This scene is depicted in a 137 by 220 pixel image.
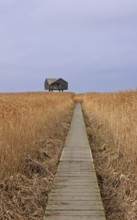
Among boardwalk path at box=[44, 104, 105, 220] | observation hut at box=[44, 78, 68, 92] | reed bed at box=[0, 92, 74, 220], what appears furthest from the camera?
observation hut at box=[44, 78, 68, 92]

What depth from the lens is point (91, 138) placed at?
35.9 ft

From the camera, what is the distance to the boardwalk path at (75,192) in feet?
14.0

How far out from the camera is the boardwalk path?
4271 mm

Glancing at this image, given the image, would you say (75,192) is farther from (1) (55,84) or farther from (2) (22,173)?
(1) (55,84)

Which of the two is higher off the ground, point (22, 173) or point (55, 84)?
point (55, 84)

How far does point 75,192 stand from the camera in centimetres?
505

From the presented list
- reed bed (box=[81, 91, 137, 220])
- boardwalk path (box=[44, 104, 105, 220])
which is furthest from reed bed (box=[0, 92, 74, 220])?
reed bed (box=[81, 91, 137, 220])

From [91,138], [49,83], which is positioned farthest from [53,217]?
[49,83]

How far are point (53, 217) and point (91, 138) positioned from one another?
682 centimetres

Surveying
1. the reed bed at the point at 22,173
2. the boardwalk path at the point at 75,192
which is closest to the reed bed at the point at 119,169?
the boardwalk path at the point at 75,192

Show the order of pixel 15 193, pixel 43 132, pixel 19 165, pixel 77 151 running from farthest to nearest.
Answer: pixel 43 132
pixel 77 151
pixel 19 165
pixel 15 193

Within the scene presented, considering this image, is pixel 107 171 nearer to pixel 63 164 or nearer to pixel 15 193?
pixel 63 164

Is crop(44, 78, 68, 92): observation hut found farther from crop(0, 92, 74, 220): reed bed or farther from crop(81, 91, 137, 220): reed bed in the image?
crop(0, 92, 74, 220): reed bed

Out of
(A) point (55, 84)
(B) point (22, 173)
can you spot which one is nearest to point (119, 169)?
(B) point (22, 173)
